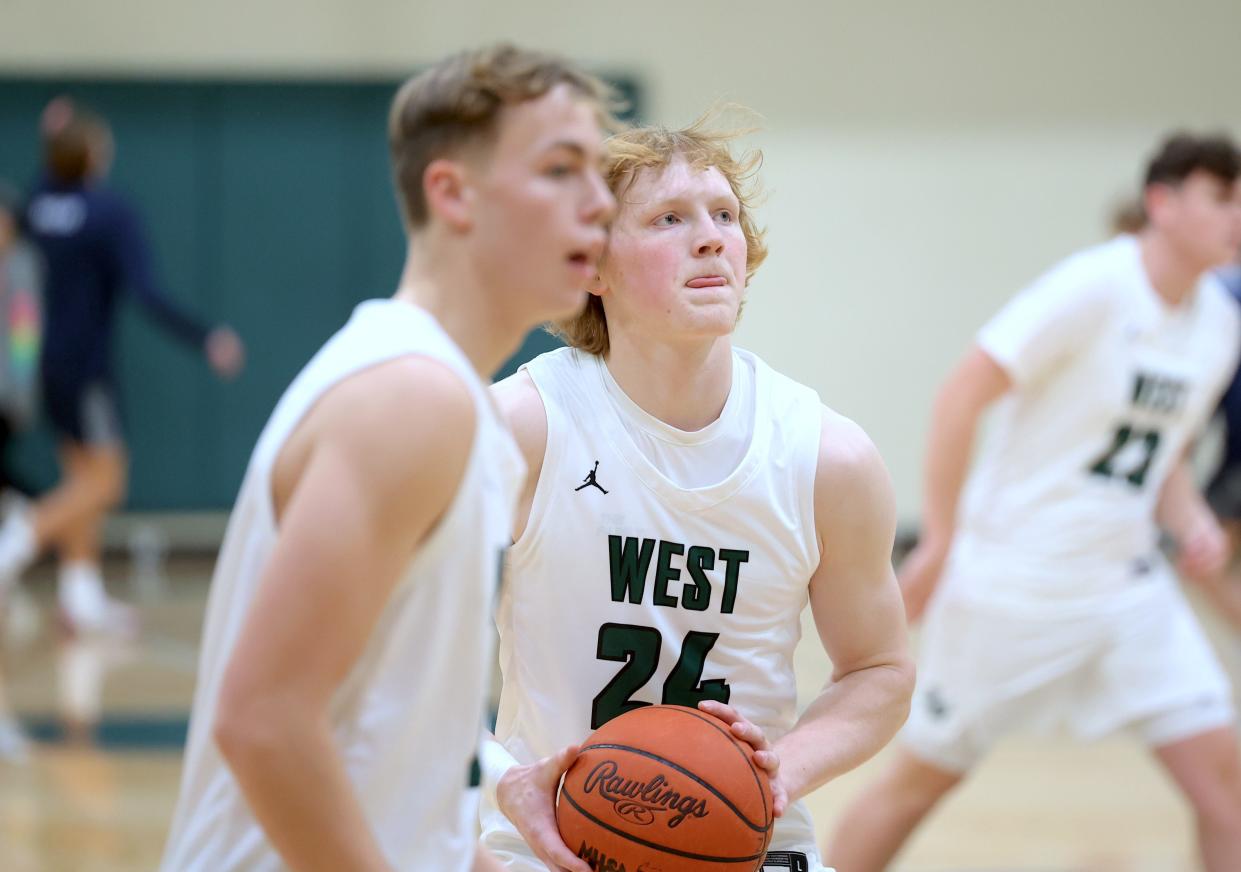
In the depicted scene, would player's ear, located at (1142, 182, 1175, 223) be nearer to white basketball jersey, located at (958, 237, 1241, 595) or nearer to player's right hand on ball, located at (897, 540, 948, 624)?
white basketball jersey, located at (958, 237, 1241, 595)

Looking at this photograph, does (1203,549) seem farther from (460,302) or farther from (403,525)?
(403,525)

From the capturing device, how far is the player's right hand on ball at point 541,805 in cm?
219

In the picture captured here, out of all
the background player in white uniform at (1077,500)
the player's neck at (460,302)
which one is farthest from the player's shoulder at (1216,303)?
the player's neck at (460,302)

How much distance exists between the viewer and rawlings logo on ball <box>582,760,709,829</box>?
2117 millimetres

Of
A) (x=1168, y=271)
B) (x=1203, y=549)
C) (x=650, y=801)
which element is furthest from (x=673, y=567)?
(x=1203, y=549)

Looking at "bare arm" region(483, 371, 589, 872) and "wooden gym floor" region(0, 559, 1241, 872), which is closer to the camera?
"bare arm" region(483, 371, 589, 872)

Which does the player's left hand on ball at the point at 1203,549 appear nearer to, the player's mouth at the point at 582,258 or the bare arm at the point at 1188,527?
the bare arm at the point at 1188,527

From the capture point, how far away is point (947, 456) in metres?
3.96

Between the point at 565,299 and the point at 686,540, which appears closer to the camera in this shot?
the point at 565,299

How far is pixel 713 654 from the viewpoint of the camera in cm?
245

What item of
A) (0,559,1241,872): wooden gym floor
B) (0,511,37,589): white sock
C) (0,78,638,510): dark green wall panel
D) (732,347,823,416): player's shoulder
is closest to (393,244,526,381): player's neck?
(732,347,823,416): player's shoulder

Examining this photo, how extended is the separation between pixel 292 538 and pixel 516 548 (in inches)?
40.3

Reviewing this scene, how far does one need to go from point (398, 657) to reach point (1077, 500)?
289 centimetres

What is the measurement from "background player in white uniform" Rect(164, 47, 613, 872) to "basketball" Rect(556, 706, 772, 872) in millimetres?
403
